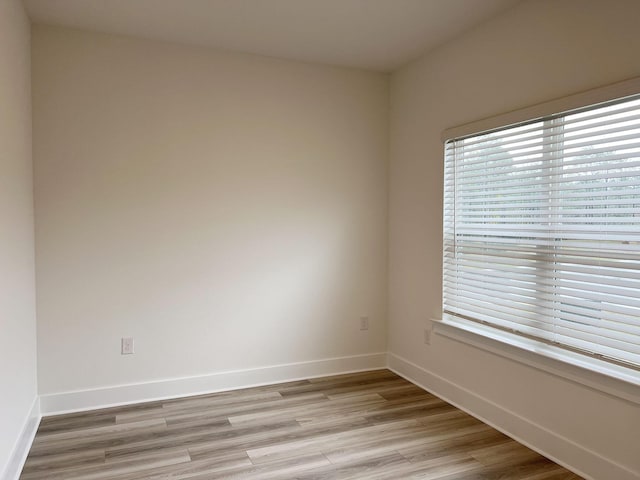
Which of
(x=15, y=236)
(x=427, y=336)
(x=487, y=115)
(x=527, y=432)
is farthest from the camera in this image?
(x=427, y=336)

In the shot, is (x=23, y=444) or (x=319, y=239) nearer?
(x=23, y=444)

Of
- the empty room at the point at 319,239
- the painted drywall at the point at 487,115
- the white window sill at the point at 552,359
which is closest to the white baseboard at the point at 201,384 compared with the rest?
the empty room at the point at 319,239

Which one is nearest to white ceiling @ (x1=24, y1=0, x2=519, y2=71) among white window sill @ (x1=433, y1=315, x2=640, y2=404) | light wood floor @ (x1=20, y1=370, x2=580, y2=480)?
white window sill @ (x1=433, y1=315, x2=640, y2=404)

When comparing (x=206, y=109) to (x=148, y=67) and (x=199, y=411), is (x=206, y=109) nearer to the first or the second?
(x=148, y=67)

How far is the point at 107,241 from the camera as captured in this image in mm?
3297

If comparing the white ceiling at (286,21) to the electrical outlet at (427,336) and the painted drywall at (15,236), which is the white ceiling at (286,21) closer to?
the painted drywall at (15,236)

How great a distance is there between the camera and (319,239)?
3.94 m

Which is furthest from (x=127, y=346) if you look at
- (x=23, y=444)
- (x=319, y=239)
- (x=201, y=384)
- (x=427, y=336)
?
(x=427, y=336)

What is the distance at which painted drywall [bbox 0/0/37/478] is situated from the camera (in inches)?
88.4

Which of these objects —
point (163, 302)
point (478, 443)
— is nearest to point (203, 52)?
point (163, 302)

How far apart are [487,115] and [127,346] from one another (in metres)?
2.96

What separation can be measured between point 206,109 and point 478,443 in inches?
116

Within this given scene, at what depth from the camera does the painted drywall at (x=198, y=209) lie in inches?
126

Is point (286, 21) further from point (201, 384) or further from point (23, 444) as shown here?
point (23, 444)
